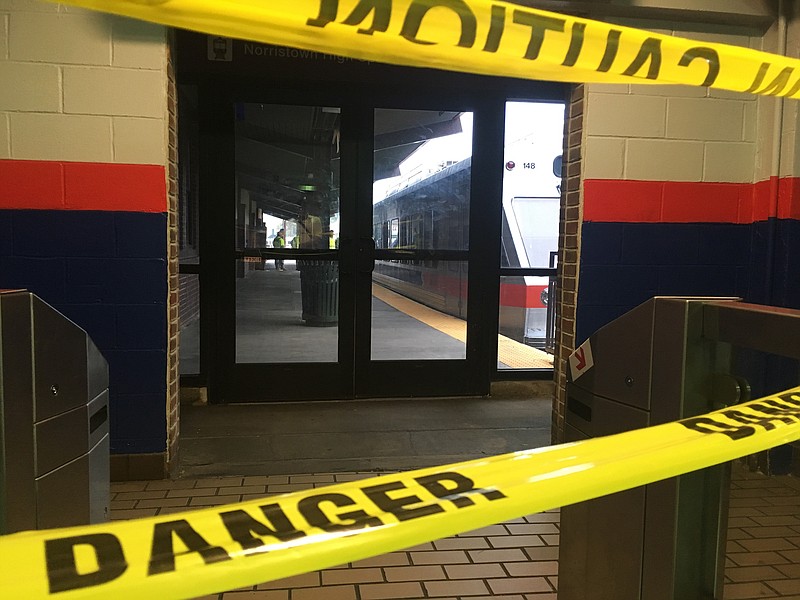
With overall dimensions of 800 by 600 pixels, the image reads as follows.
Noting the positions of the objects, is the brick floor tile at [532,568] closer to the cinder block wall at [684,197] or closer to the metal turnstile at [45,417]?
the cinder block wall at [684,197]

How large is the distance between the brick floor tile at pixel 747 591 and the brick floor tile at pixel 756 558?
0.17 meters

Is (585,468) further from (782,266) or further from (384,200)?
(384,200)

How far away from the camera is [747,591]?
7.74 ft

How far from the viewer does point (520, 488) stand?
0.90 m

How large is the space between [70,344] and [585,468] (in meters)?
1.24

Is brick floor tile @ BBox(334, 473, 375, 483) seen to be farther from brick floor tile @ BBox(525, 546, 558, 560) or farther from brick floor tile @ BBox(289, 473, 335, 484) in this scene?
brick floor tile @ BBox(525, 546, 558, 560)

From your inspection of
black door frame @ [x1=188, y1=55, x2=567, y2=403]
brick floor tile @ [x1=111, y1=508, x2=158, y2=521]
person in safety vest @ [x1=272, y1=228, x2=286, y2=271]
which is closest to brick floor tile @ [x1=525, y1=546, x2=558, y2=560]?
brick floor tile @ [x1=111, y1=508, x2=158, y2=521]

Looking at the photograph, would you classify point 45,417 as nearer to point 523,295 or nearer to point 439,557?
point 439,557

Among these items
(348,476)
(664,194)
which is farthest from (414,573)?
(664,194)

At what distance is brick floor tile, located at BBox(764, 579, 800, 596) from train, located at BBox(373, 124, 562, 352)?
115 inches

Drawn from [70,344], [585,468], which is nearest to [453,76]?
[70,344]

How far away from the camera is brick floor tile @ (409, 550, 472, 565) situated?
8.33 ft

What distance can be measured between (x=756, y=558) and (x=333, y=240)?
325 centimetres

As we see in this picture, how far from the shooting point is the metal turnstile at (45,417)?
4.36 feet
